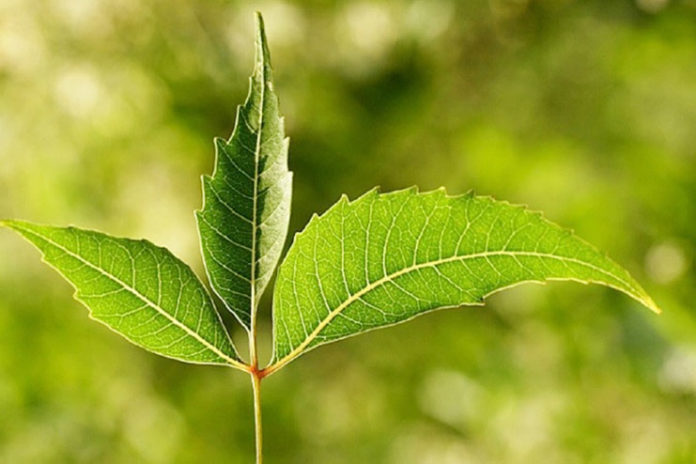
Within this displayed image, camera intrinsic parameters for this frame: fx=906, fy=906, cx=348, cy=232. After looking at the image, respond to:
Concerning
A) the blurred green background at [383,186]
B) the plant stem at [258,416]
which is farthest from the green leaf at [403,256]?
the blurred green background at [383,186]

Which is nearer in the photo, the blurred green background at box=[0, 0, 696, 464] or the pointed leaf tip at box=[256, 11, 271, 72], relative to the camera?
the pointed leaf tip at box=[256, 11, 271, 72]

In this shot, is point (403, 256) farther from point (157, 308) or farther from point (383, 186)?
point (383, 186)

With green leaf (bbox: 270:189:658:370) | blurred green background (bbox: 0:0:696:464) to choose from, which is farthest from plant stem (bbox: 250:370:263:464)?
blurred green background (bbox: 0:0:696:464)

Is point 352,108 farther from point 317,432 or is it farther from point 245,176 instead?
point 245,176

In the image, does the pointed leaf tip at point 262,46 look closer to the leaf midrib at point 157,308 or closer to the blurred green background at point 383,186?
the leaf midrib at point 157,308

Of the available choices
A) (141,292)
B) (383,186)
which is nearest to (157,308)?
(141,292)

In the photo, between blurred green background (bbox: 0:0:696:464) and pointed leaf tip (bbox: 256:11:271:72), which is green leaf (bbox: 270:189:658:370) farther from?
blurred green background (bbox: 0:0:696:464)

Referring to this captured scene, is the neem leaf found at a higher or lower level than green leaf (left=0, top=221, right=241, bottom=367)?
higher
